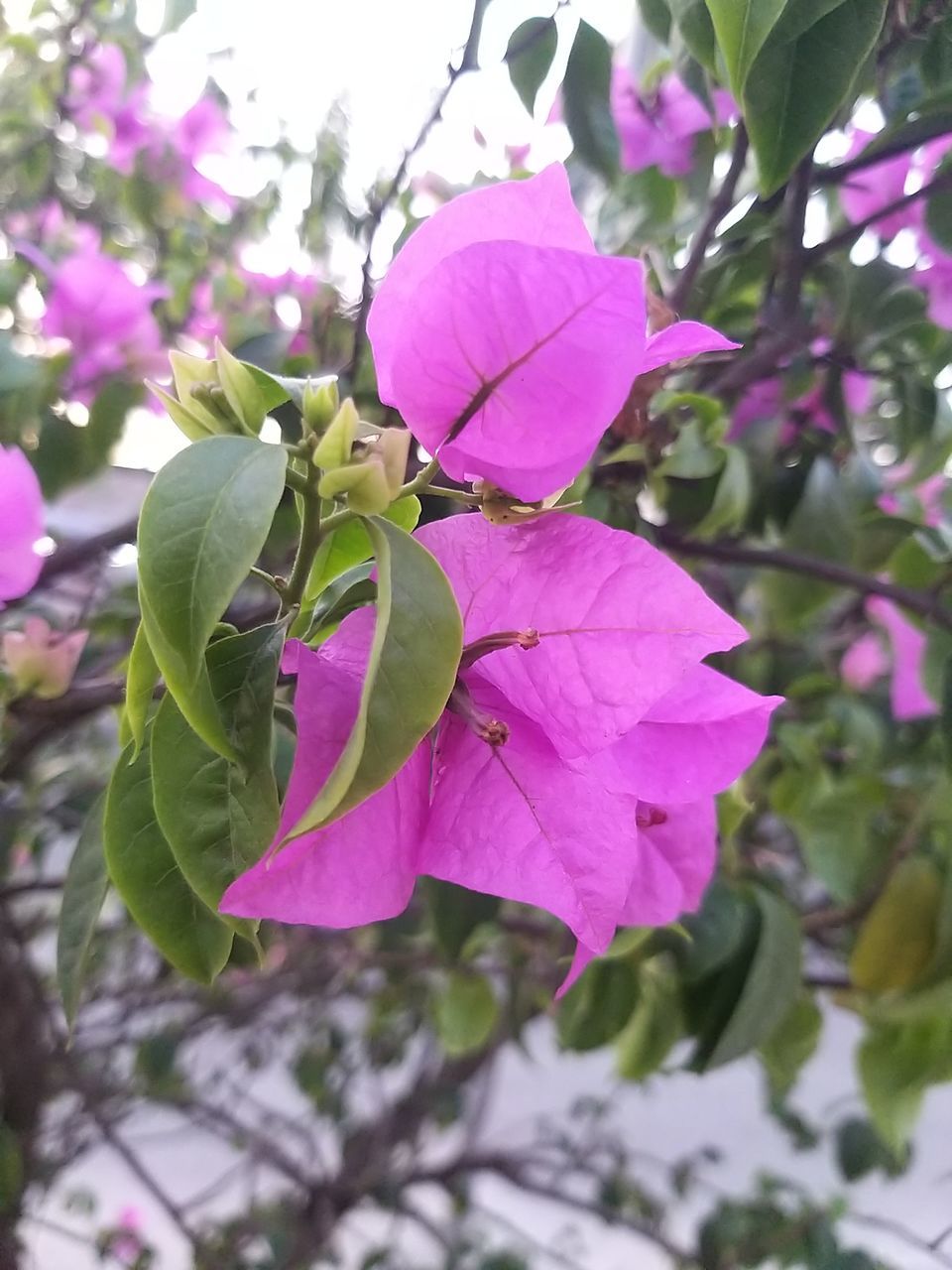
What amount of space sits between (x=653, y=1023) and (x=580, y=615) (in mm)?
454

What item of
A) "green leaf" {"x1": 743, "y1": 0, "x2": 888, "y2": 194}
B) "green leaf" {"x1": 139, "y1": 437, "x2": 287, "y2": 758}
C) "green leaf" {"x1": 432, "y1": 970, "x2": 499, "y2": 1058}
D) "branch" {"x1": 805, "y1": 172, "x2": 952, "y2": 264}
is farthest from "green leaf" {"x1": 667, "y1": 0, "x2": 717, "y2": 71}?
"green leaf" {"x1": 432, "y1": 970, "x2": 499, "y2": 1058}

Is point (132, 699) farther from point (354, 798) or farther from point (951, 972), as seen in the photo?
point (951, 972)

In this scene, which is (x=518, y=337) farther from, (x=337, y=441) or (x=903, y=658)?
(x=903, y=658)

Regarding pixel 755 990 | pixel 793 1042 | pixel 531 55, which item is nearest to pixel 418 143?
pixel 531 55

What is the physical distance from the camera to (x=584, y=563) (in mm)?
201

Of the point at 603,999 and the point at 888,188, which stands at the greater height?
the point at 888,188

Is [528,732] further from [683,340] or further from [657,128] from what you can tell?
[657,128]

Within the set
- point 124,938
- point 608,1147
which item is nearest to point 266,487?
point 124,938

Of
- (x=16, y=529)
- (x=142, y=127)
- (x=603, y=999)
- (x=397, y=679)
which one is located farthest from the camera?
(x=142, y=127)

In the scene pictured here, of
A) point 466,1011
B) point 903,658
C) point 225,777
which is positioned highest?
point 225,777

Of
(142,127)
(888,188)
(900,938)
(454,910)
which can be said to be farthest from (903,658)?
(142,127)

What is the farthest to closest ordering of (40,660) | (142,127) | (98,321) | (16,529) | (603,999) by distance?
1. (142,127)
2. (98,321)
3. (603,999)
4. (40,660)
5. (16,529)

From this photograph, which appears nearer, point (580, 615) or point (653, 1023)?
point (580, 615)

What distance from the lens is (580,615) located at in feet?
0.66
